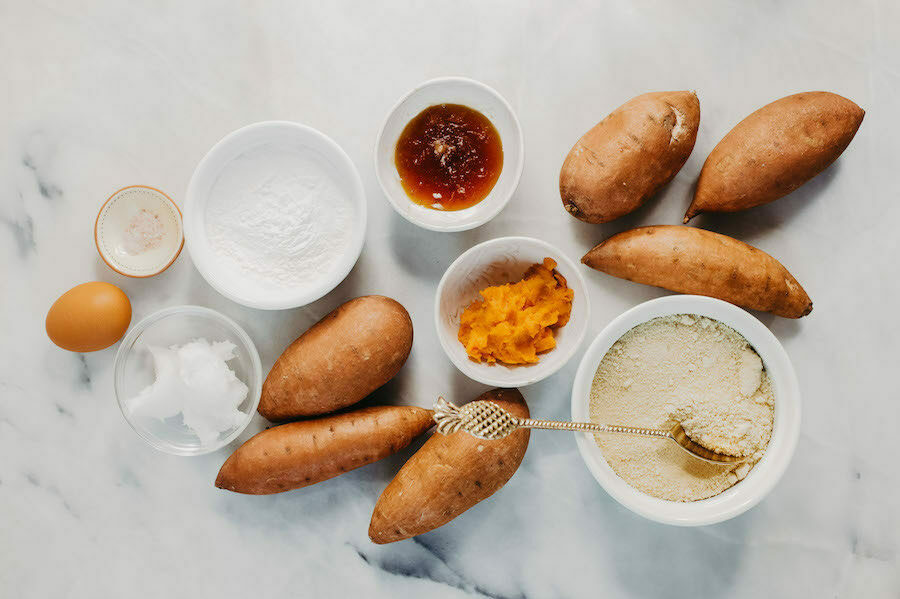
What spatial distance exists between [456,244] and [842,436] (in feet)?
3.11

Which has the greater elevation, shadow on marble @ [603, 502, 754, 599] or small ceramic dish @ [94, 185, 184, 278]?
small ceramic dish @ [94, 185, 184, 278]

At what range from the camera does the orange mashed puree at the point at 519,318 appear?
3.92ft

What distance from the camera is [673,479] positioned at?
4.01ft

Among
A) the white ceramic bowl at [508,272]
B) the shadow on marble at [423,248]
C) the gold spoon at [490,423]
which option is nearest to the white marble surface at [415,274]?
the shadow on marble at [423,248]

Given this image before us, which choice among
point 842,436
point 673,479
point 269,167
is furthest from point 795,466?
point 269,167

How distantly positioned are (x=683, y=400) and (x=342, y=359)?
68 centimetres

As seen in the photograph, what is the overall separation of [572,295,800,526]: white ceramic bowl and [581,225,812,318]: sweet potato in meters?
0.06

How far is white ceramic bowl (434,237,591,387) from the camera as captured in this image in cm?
120

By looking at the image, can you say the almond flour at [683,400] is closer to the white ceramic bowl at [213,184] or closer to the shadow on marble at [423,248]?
the shadow on marble at [423,248]

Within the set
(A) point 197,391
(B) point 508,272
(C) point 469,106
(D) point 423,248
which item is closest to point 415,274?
(D) point 423,248

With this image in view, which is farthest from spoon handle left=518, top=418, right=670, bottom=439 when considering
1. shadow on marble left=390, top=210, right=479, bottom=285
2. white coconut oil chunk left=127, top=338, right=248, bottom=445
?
white coconut oil chunk left=127, top=338, right=248, bottom=445

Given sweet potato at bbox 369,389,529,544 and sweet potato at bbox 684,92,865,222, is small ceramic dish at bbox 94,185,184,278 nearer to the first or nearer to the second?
sweet potato at bbox 369,389,529,544

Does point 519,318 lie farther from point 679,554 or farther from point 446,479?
point 679,554

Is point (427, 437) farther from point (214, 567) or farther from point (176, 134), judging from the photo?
point (176, 134)
